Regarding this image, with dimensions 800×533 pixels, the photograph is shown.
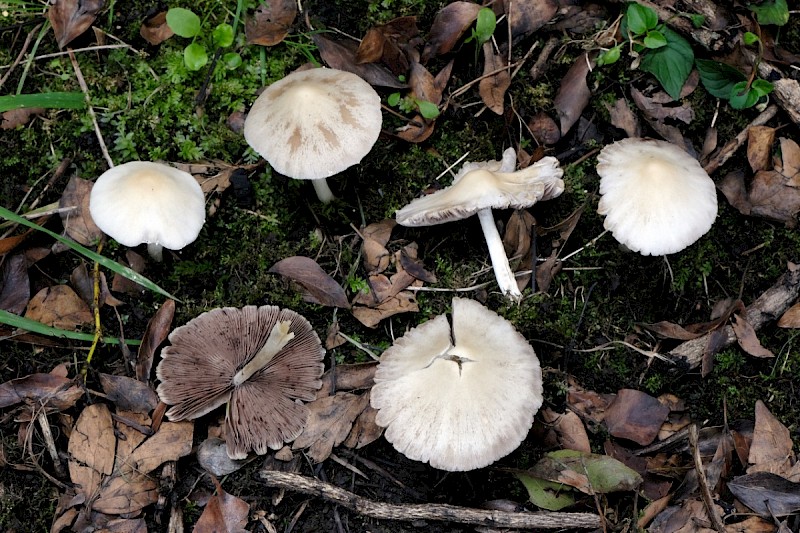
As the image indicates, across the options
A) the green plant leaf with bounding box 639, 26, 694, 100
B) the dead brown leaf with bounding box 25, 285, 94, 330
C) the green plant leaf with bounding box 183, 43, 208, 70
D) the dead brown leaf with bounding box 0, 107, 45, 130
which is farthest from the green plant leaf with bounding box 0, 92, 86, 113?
the green plant leaf with bounding box 639, 26, 694, 100

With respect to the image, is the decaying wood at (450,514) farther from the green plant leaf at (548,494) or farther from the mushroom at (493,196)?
the mushroom at (493,196)

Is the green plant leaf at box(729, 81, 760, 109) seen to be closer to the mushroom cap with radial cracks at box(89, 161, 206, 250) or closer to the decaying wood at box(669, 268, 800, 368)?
the decaying wood at box(669, 268, 800, 368)

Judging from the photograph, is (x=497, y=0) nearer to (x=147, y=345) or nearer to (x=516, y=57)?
(x=516, y=57)

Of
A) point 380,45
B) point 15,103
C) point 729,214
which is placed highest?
point 380,45

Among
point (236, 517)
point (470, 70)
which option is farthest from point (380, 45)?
point (236, 517)

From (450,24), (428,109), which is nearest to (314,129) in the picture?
(428,109)

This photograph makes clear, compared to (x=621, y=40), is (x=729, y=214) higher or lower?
lower
